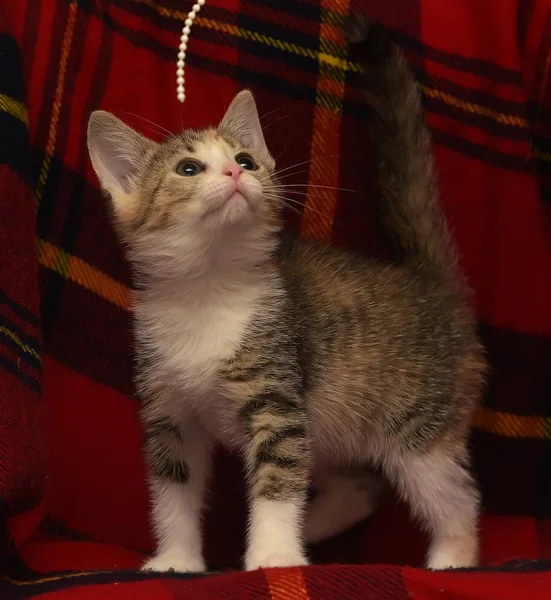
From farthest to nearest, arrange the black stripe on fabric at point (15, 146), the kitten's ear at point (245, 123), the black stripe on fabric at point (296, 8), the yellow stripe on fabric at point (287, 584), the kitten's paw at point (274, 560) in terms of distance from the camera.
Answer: the black stripe on fabric at point (296, 8) < the kitten's ear at point (245, 123) < the black stripe on fabric at point (15, 146) < the kitten's paw at point (274, 560) < the yellow stripe on fabric at point (287, 584)

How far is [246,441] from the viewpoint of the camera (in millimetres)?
1070

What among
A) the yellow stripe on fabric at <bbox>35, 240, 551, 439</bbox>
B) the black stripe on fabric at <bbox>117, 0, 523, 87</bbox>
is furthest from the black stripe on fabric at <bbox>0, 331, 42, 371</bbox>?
the black stripe on fabric at <bbox>117, 0, 523, 87</bbox>

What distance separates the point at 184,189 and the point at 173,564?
0.54 metres

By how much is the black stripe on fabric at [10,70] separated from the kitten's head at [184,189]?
139 mm

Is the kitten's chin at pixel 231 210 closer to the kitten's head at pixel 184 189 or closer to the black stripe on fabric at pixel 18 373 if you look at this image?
the kitten's head at pixel 184 189

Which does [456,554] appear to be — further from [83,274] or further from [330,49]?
[330,49]

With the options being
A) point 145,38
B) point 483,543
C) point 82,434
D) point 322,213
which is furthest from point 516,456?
point 145,38

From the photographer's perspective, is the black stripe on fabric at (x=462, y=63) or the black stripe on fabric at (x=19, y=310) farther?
the black stripe on fabric at (x=462, y=63)

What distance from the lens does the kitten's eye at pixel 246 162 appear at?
3.68 ft

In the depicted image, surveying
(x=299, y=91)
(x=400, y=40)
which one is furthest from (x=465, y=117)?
(x=299, y=91)

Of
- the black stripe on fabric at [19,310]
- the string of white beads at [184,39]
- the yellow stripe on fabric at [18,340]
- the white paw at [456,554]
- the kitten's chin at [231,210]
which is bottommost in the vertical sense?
the white paw at [456,554]

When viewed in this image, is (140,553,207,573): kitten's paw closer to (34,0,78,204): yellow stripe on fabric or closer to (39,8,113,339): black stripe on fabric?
(39,8,113,339): black stripe on fabric

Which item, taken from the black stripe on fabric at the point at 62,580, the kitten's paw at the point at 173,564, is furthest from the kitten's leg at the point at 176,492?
the black stripe on fabric at the point at 62,580

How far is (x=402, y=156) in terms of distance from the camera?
4.09 ft
